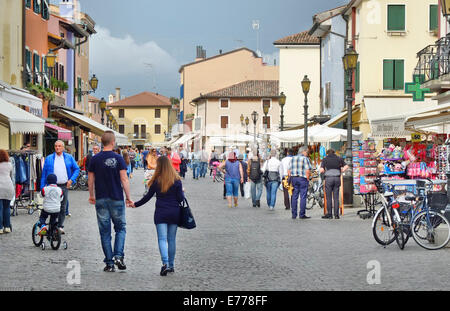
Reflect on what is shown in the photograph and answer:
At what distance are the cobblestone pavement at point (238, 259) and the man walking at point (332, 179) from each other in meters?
1.18

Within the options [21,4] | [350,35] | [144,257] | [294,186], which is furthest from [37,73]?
[144,257]

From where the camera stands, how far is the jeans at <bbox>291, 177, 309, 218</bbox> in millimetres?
20562

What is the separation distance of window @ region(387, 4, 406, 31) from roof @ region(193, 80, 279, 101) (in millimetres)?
55983

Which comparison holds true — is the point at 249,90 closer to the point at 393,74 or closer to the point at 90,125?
the point at 393,74

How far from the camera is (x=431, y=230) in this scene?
1371cm

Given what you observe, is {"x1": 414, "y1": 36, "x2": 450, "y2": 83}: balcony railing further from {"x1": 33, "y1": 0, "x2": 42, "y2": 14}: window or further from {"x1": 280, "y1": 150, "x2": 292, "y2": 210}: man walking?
{"x1": 33, "y1": 0, "x2": 42, "y2": 14}: window

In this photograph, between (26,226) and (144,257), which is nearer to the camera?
(144,257)

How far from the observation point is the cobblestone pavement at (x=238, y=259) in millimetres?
9805

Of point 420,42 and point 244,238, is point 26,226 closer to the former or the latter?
point 244,238

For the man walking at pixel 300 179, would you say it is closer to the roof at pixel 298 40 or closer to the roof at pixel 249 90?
the roof at pixel 298 40

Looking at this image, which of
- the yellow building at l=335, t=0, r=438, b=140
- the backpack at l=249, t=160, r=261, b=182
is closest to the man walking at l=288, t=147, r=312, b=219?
the backpack at l=249, t=160, r=261, b=182

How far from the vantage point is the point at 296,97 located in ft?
219

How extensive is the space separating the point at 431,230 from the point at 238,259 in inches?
137

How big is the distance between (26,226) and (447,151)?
9033mm
